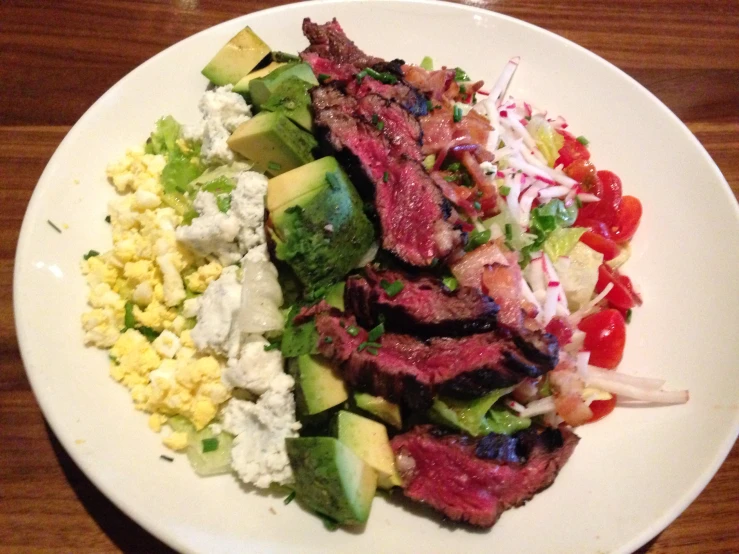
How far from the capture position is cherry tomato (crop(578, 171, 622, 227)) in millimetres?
3113

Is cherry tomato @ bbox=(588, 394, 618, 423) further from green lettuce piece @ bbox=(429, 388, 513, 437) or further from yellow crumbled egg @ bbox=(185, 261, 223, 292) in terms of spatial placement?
yellow crumbled egg @ bbox=(185, 261, 223, 292)

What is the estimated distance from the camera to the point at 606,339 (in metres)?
2.76

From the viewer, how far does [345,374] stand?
7.33 feet

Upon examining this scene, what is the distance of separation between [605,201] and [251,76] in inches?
83.0

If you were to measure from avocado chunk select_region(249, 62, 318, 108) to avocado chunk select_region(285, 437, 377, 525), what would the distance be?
167cm

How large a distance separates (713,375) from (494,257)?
1169 millimetres

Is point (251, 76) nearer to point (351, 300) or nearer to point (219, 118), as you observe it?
point (219, 118)

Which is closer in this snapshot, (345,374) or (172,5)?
(345,374)

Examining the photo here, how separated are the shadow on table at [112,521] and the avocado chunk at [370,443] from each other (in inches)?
34.8

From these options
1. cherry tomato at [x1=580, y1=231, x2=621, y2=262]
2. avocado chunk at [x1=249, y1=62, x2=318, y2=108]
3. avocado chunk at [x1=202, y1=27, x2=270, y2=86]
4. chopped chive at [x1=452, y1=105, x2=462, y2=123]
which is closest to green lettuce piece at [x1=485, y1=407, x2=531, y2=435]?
cherry tomato at [x1=580, y1=231, x2=621, y2=262]

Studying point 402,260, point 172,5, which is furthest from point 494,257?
point 172,5

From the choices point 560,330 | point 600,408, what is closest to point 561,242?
point 560,330

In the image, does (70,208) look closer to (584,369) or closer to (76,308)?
(76,308)

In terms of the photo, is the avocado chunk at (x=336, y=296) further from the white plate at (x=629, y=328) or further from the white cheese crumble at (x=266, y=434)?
the white plate at (x=629, y=328)
